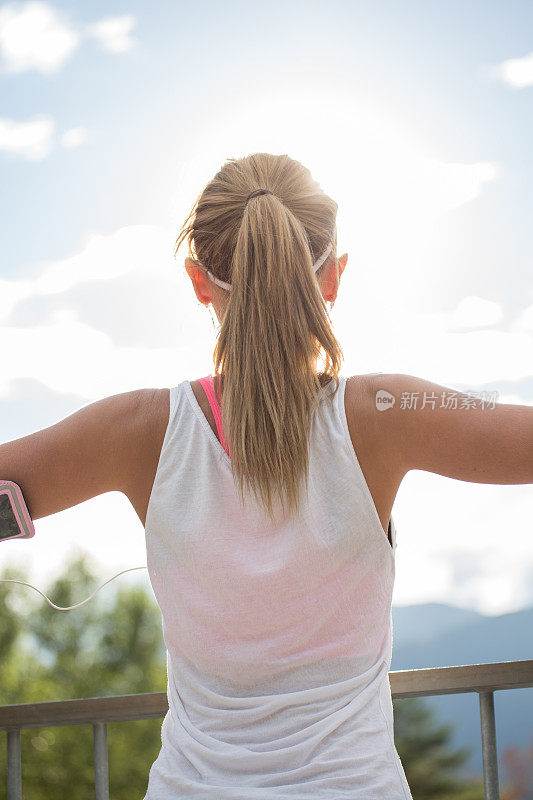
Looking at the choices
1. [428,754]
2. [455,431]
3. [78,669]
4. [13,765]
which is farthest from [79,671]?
[455,431]

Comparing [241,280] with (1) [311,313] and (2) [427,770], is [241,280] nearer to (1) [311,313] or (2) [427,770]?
(1) [311,313]

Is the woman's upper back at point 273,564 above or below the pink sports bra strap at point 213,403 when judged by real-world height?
below

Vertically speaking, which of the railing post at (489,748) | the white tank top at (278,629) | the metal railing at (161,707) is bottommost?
the railing post at (489,748)

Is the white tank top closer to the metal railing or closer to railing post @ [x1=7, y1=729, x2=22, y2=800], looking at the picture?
the metal railing

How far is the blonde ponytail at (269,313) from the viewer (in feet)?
2.96

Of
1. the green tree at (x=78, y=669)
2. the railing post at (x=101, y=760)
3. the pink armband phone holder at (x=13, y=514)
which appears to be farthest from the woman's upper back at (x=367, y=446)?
the green tree at (x=78, y=669)

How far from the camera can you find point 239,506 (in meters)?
0.90

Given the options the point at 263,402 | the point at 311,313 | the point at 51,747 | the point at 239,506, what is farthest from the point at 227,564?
the point at 51,747

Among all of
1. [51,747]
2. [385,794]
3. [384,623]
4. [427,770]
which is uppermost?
[384,623]

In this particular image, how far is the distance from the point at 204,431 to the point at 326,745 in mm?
372

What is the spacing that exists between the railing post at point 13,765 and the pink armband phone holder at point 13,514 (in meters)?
0.68

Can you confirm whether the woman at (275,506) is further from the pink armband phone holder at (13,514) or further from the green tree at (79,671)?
the green tree at (79,671)

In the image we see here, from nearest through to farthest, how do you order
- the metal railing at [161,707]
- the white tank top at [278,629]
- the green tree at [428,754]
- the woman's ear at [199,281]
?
the white tank top at [278,629], the woman's ear at [199,281], the metal railing at [161,707], the green tree at [428,754]

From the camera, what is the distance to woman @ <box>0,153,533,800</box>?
2.79 ft
